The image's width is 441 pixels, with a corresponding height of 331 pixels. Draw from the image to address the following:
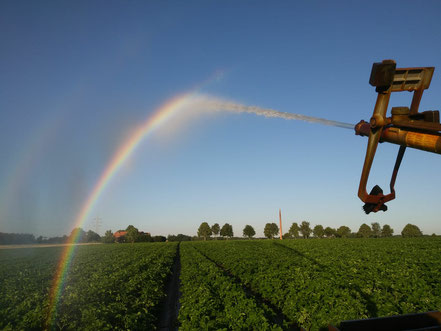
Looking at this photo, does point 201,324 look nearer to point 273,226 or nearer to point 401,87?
point 401,87

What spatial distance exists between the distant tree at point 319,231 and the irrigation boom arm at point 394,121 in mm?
174833

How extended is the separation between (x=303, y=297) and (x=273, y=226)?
162m

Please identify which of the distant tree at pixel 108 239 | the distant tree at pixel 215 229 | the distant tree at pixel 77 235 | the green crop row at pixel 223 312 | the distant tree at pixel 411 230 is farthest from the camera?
the distant tree at pixel 215 229

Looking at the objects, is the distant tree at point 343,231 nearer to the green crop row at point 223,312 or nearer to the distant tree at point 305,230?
the distant tree at point 305,230

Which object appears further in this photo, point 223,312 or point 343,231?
point 343,231

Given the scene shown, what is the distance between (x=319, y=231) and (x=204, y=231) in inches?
2903

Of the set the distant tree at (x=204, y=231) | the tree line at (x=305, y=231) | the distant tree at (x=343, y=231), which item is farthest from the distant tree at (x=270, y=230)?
the distant tree at (x=343, y=231)

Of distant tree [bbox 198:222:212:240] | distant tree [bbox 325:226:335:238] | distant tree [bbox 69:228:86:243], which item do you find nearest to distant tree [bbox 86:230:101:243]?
distant tree [bbox 69:228:86:243]

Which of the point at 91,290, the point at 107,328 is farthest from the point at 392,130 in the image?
the point at 91,290

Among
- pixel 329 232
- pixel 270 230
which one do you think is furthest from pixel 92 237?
pixel 329 232

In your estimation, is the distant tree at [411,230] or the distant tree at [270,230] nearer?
the distant tree at [411,230]

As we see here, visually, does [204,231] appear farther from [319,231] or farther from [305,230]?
[319,231]

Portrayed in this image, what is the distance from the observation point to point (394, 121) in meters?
1.72

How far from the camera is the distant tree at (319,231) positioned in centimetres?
16050
